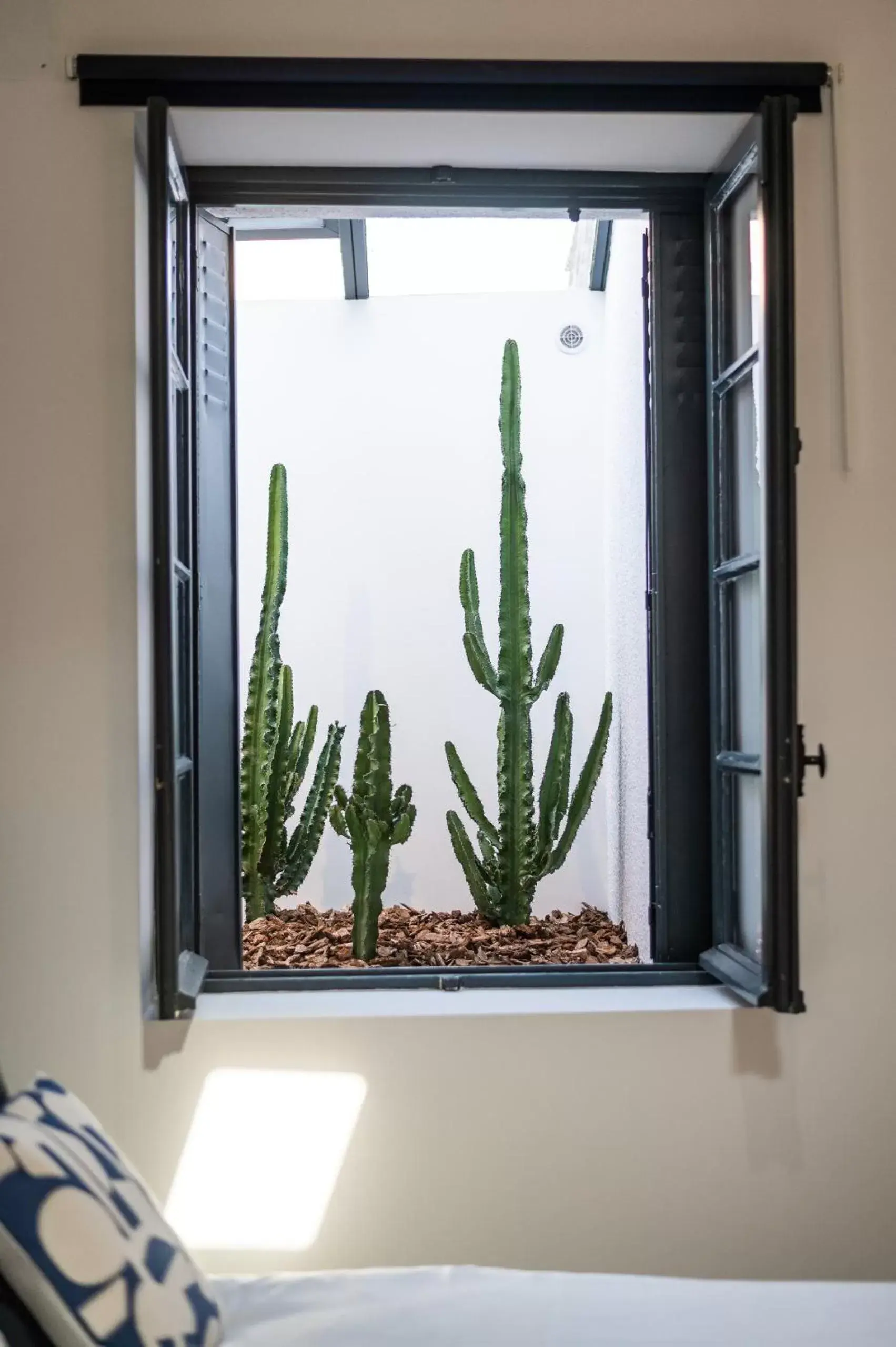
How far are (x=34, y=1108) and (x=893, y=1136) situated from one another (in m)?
1.50

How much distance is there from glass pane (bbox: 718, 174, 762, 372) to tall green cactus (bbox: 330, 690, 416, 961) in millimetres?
1110

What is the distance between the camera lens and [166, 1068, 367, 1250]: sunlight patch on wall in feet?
6.81

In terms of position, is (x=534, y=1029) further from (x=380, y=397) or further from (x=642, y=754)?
(x=380, y=397)

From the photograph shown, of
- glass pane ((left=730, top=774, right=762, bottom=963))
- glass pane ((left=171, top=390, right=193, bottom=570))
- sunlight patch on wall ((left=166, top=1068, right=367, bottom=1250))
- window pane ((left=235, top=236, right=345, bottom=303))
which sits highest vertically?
window pane ((left=235, top=236, right=345, bottom=303))

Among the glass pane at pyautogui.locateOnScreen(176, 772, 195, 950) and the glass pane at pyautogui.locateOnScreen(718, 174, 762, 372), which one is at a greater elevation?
the glass pane at pyautogui.locateOnScreen(718, 174, 762, 372)

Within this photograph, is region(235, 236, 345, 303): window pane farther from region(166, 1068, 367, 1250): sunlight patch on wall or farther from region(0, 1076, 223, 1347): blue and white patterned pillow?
region(0, 1076, 223, 1347): blue and white patterned pillow

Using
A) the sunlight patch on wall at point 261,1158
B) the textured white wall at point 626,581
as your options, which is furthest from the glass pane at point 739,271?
the sunlight patch on wall at point 261,1158

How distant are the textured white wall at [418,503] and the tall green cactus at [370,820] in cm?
140

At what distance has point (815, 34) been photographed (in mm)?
2178

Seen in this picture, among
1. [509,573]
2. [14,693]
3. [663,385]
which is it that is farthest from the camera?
[509,573]

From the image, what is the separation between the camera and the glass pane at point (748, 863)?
7.16 ft

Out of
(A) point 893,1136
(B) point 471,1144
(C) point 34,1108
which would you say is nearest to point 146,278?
(C) point 34,1108

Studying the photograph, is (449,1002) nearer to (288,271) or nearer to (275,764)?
(275,764)

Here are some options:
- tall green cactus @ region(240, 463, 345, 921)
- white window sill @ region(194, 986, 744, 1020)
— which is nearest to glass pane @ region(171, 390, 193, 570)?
tall green cactus @ region(240, 463, 345, 921)
